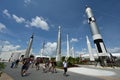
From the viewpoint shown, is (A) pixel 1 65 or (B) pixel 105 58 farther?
(B) pixel 105 58

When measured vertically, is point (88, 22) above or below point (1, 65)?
above

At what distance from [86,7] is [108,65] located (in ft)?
60.8

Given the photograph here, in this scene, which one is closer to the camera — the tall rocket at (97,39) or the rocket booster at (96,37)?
the tall rocket at (97,39)

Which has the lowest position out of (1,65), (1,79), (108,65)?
(1,79)

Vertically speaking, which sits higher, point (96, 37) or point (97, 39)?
point (96, 37)

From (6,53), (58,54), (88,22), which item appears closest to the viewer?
(58,54)

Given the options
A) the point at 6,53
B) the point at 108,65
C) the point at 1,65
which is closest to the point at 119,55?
the point at 108,65

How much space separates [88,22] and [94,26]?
272 centimetres

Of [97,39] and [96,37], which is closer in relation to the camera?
[97,39]

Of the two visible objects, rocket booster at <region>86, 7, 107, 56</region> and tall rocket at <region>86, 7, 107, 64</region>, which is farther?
rocket booster at <region>86, 7, 107, 56</region>

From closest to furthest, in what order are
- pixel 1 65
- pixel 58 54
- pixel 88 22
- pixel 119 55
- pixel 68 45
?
pixel 1 65
pixel 58 54
pixel 88 22
pixel 119 55
pixel 68 45

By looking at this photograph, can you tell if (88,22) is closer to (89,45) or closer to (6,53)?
(89,45)

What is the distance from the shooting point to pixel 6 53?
8106cm

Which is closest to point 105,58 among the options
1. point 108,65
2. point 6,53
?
point 108,65
